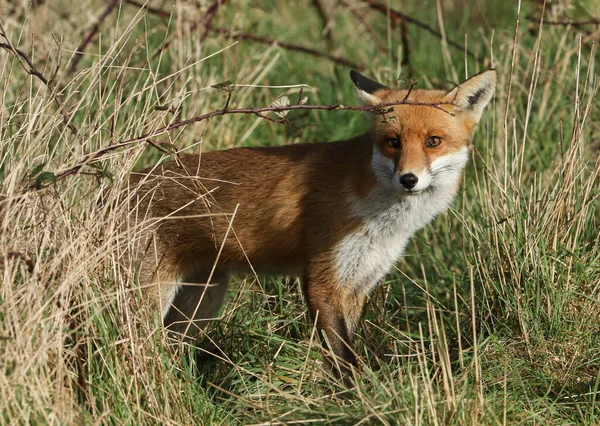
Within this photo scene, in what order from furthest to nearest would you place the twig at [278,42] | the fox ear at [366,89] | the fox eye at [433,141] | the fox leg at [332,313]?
1. the twig at [278,42]
2. the fox ear at [366,89]
3. the fox leg at [332,313]
4. the fox eye at [433,141]

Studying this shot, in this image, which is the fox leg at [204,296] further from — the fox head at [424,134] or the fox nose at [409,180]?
the fox nose at [409,180]

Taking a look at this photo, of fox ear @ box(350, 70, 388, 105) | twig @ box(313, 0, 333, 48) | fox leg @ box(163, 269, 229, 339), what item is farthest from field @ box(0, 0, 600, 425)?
twig @ box(313, 0, 333, 48)

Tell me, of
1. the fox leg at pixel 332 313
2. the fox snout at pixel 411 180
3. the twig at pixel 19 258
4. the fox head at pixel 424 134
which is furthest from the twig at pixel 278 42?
the twig at pixel 19 258

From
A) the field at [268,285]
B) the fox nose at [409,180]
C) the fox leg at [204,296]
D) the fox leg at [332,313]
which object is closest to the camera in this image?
the field at [268,285]

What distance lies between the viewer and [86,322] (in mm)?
3297

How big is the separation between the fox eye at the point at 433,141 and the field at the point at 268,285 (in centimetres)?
45

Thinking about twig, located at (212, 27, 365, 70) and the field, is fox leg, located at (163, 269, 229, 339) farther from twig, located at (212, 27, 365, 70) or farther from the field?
twig, located at (212, 27, 365, 70)

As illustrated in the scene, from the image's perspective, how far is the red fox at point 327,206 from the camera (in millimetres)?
4141

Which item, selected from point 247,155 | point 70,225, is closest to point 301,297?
point 247,155

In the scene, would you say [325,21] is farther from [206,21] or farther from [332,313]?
[332,313]

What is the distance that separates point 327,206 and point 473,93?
95 centimetres

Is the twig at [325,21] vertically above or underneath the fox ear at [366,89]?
underneath

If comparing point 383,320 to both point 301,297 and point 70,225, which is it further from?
point 70,225

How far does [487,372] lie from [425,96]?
56.3 inches
